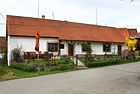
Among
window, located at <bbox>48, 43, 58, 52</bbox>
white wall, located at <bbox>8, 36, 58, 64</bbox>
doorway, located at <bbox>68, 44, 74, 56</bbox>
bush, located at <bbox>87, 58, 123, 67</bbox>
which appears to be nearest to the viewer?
bush, located at <bbox>87, 58, 123, 67</bbox>

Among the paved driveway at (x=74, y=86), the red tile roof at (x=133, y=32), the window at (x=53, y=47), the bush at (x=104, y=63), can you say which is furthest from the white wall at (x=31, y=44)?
the red tile roof at (x=133, y=32)

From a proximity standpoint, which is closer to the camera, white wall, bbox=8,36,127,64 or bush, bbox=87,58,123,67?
bush, bbox=87,58,123,67

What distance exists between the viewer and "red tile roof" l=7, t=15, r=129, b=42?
1800 centimetres

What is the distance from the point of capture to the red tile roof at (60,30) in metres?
18.0

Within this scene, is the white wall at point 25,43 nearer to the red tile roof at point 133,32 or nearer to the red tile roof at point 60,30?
the red tile roof at point 60,30

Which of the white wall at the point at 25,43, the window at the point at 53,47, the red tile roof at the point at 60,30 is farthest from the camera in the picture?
the window at the point at 53,47

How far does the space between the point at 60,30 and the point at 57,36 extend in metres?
2.21

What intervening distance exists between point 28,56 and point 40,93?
1125 cm

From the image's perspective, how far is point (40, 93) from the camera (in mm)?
5488

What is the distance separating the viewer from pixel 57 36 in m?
19.2

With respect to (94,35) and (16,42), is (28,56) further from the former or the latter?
(94,35)

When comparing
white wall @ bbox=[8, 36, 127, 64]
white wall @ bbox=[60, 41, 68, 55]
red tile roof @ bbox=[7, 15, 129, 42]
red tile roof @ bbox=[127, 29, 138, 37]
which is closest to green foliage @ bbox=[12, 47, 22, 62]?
white wall @ bbox=[8, 36, 127, 64]

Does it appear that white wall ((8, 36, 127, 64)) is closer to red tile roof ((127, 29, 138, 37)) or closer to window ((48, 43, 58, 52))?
window ((48, 43, 58, 52))

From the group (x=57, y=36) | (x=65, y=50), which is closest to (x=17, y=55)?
(x=57, y=36)
